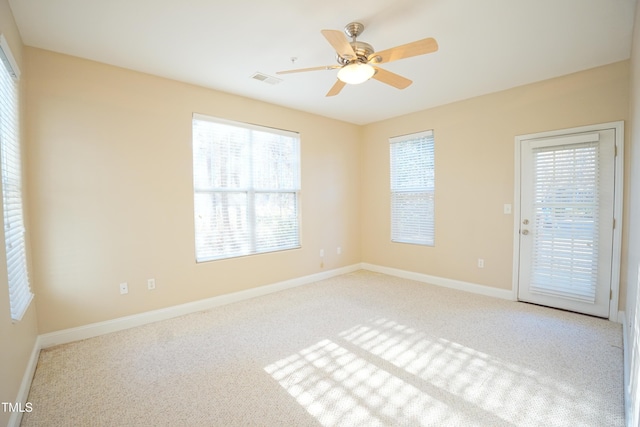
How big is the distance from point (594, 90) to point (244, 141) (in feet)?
12.8

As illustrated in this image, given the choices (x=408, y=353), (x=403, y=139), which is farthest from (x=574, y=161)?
(x=408, y=353)

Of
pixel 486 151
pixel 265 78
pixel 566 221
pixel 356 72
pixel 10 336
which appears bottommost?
pixel 10 336

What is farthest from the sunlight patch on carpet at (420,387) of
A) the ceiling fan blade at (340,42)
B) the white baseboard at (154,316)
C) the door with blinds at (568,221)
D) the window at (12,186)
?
the ceiling fan blade at (340,42)

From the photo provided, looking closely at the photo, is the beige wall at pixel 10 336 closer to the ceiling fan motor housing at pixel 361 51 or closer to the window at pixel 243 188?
the window at pixel 243 188

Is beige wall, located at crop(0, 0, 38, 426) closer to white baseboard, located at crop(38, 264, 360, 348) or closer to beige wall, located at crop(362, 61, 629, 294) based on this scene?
white baseboard, located at crop(38, 264, 360, 348)

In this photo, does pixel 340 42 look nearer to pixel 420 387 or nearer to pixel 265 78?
pixel 265 78

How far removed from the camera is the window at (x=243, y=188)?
3.52 meters

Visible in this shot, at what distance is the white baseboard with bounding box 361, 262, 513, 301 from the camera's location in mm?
3768

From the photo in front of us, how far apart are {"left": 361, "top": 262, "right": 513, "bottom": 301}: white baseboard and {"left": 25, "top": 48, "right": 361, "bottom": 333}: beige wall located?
2.26m

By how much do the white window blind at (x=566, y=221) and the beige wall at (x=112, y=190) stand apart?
11.5 feet

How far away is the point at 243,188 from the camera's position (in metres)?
3.85

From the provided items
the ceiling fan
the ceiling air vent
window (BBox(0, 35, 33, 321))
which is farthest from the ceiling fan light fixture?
window (BBox(0, 35, 33, 321))

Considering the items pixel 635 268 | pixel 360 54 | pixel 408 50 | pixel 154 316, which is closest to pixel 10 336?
pixel 154 316

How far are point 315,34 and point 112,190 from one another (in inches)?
93.8
